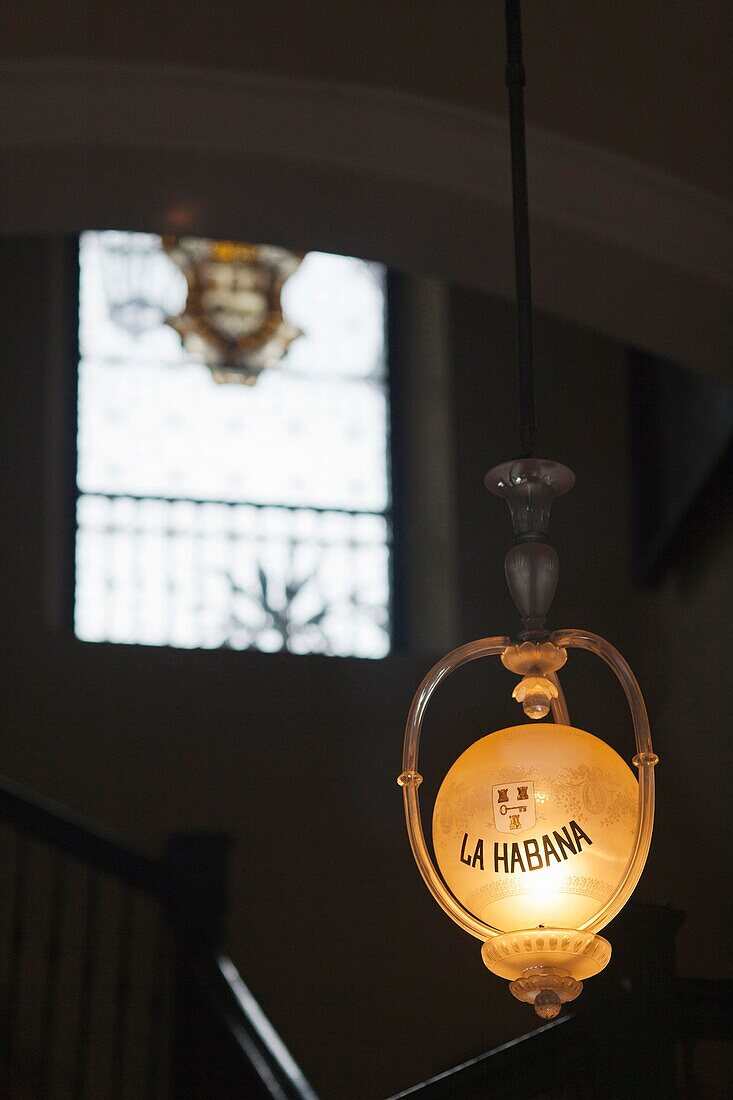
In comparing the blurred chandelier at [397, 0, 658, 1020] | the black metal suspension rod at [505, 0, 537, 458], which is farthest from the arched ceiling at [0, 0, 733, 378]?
the blurred chandelier at [397, 0, 658, 1020]

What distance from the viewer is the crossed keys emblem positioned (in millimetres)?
2018

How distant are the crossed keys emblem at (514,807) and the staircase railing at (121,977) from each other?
8.62ft

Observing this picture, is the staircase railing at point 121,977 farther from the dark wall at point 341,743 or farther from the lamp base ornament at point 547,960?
the lamp base ornament at point 547,960

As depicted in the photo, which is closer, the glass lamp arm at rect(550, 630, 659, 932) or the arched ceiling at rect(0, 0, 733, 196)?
the glass lamp arm at rect(550, 630, 659, 932)

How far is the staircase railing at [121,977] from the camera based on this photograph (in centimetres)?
492

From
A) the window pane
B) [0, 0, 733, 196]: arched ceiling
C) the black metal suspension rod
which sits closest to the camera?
the black metal suspension rod

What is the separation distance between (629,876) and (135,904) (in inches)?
202

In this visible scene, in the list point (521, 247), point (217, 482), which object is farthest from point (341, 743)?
point (521, 247)

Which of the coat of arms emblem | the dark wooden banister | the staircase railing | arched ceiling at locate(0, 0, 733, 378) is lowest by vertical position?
the staircase railing

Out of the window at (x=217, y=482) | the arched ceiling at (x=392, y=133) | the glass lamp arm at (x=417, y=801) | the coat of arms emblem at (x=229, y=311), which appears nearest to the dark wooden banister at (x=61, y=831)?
the arched ceiling at (x=392, y=133)

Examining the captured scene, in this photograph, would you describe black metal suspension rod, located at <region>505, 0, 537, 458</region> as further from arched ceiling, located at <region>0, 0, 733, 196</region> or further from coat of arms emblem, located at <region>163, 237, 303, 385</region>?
coat of arms emblem, located at <region>163, 237, 303, 385</region>

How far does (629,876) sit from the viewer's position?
203 cm

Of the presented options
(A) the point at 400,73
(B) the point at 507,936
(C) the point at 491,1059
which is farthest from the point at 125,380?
(B) the point at 507,936

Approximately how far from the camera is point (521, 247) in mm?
2303
